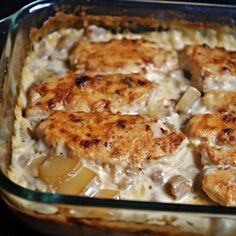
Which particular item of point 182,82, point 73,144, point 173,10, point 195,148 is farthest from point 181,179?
point 173,10

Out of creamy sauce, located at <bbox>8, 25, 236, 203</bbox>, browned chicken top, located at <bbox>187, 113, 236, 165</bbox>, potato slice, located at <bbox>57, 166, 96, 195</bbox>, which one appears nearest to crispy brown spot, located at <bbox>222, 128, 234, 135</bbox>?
browned chicken top, located at <bbox>187, 113, 236, 165</bbox>

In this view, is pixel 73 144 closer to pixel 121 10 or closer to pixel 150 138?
pixel 150 138

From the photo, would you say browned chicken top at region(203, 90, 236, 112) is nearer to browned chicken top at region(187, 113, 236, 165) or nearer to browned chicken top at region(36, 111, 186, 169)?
browned chicken top at region(187, 113, 236, 165)

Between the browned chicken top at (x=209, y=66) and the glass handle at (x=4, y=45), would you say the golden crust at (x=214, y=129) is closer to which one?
the browned chicken top at (x=209, y=66)

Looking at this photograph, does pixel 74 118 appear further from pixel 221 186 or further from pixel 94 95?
pixel 221 186

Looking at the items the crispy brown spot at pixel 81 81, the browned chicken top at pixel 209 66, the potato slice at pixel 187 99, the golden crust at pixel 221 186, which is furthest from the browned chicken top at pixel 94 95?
the golden crust at pixel 221 186

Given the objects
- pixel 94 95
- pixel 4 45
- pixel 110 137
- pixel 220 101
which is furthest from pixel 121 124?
pixel 4 45
